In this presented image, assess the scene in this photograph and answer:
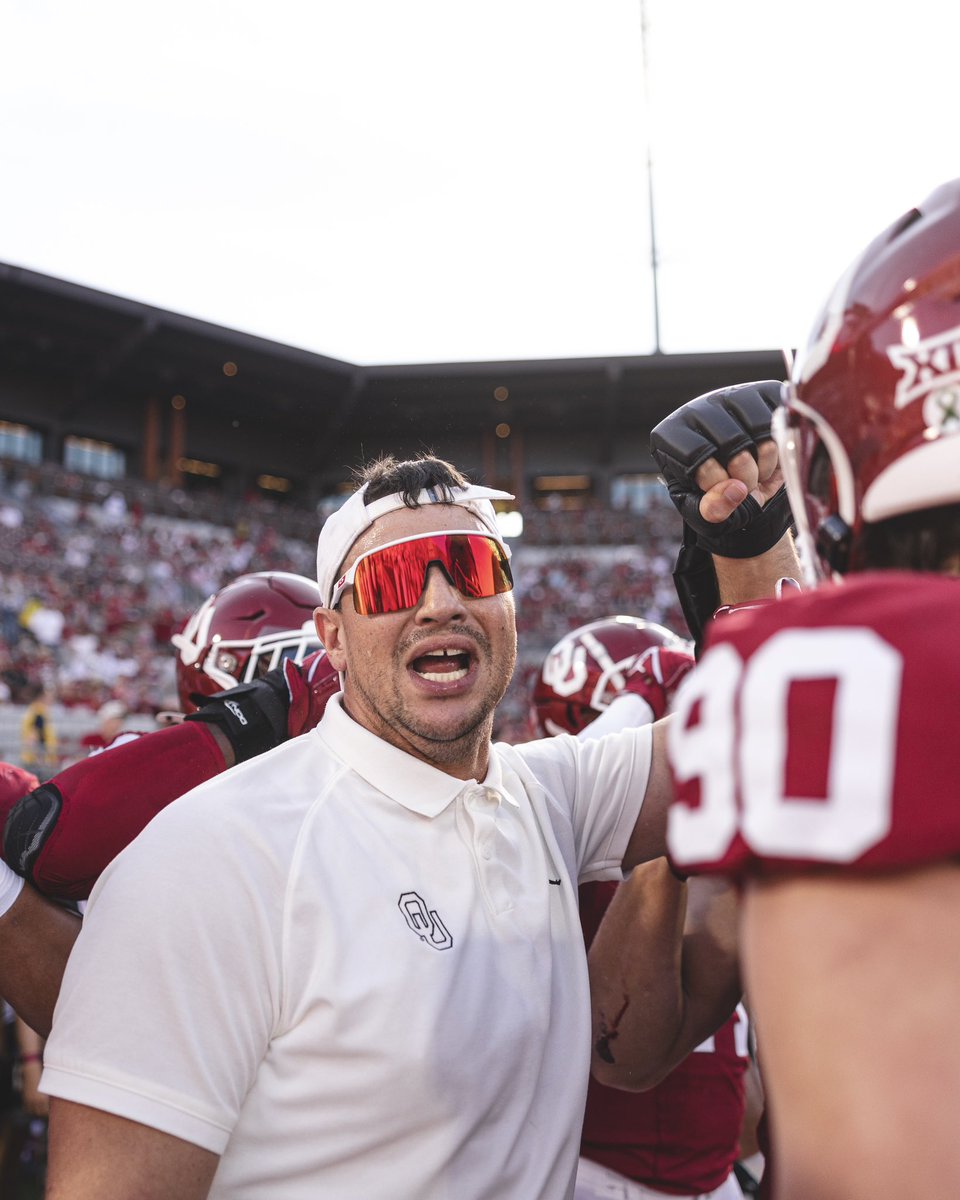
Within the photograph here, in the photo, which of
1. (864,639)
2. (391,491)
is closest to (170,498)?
(391,491)

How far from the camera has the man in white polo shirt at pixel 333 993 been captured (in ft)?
5.26

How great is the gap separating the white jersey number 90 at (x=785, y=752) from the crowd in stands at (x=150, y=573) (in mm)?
12952

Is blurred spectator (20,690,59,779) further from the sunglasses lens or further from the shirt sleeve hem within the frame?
the shirt sleeve hem

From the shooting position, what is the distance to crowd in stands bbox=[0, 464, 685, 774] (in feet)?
56.1

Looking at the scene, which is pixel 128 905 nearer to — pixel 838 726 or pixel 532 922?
pixel 532 922

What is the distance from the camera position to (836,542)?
114 centimetres

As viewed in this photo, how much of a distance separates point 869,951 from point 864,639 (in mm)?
225

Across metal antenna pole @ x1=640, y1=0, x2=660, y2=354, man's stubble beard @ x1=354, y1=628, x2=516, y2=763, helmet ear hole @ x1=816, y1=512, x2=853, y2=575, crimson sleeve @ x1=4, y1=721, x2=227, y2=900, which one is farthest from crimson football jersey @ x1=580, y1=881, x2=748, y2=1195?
metal antenna pole @ x1=640, y1=0, x2=660, y2=354

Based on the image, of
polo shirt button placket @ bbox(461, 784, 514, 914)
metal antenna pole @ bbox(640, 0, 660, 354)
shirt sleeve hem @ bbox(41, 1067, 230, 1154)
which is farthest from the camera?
Answer: metal antenna pole @ bbox(640, 0, 660, 354)

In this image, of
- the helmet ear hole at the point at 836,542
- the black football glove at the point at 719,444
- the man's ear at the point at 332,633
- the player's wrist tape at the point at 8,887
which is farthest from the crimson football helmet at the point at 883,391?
the player's wrist tape at the point at 8,887

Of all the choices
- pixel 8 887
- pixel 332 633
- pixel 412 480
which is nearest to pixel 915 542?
pixel 412 480

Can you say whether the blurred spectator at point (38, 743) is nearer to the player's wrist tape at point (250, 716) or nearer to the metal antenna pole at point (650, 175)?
the player's wrist tape at point (250, 716)

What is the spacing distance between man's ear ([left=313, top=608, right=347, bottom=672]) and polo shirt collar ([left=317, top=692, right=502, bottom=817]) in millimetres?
295

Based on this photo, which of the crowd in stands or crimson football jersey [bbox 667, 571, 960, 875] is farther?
the crowd in stands
